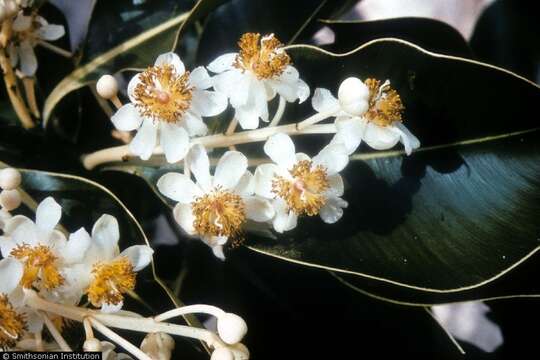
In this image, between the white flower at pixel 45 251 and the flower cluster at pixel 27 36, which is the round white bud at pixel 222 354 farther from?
the flower cluster at pixel 27 36

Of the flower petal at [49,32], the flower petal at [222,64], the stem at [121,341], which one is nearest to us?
the stem at [121,341]

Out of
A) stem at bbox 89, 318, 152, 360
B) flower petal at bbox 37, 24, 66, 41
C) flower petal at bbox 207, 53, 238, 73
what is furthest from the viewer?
flower petal at bbox 37, 24, 66, 41

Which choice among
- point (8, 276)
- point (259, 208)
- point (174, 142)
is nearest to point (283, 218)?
→ point (259, 208)

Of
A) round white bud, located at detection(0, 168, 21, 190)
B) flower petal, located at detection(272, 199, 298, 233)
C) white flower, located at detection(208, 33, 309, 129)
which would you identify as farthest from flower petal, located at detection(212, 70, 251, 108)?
round white bud, located at detection(0, 168, 21, 190)

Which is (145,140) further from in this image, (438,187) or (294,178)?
(438,187)

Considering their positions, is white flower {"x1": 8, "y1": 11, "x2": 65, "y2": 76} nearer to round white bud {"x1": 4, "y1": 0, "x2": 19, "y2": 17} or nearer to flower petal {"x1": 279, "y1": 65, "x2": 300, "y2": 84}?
round white bud {"x1": 4, "y1": 0, "x2": 19, "y2": 17}

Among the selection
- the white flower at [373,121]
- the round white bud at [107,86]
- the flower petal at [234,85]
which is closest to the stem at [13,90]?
the round white bud at [107,86]

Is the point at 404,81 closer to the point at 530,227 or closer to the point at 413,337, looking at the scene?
the point at 530,227

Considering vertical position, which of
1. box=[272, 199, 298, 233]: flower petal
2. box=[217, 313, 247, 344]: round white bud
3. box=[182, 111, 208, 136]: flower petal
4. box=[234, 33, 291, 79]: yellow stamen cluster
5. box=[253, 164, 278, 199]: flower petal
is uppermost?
box=[234, 33, 291, 79]: yellow stamen cluster

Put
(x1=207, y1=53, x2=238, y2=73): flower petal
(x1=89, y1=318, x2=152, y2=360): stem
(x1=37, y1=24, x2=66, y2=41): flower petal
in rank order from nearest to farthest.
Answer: (x1=89, y1=318, x2=152, y2=360): stem < (x1=207, y1=53, x2=238, y2=73): flower petal < (x1=37, y1=24, x2=66, y2=41): flower petal
